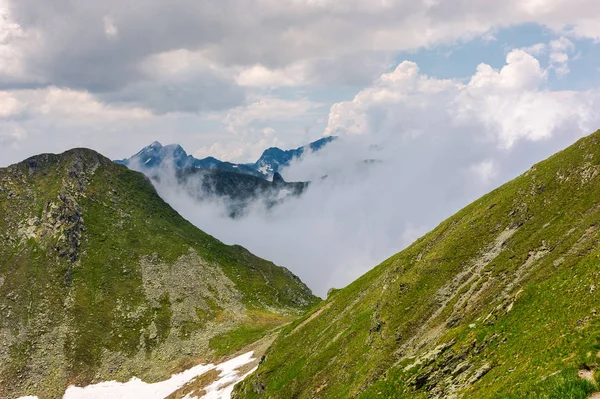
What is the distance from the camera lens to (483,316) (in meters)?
37.0

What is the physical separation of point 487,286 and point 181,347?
132 metres

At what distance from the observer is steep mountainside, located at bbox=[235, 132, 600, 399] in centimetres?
2494

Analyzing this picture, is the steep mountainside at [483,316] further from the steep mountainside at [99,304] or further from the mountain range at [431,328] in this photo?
the steep mountainside at [99,304]

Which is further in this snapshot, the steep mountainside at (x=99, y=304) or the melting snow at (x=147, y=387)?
the steep mountainside at (x=99, y=304)

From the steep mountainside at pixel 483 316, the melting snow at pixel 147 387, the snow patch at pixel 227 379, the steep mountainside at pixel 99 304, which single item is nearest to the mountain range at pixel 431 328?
the steep mountainside at pixel 483 316

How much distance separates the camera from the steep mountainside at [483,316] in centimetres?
2494

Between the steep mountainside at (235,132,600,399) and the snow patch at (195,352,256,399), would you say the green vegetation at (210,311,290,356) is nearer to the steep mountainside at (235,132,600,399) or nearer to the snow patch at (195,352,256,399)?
the snow patch at (195,352,256,399)

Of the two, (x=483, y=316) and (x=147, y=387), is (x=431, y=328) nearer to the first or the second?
(x=483, y=316)

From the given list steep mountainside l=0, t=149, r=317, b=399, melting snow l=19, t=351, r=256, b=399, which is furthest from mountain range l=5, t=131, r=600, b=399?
melting snow l=19, t=351, r=256, b=399

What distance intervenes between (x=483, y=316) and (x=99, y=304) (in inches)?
6426

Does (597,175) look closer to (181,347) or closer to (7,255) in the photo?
(181,347)

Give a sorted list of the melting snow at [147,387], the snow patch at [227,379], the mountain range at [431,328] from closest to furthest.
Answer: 1. the mountain range at [431,328]
2. the snow patch at [227,379]
3. the melting snow at [147,387]

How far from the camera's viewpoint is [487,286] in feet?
146

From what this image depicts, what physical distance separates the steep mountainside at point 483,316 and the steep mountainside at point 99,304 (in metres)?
82.5
